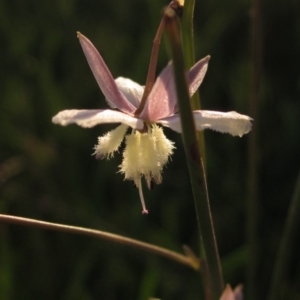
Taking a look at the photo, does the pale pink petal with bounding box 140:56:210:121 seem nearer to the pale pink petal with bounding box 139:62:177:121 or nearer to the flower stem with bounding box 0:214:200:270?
the pale pink petal with bounding box 139:62:177:121

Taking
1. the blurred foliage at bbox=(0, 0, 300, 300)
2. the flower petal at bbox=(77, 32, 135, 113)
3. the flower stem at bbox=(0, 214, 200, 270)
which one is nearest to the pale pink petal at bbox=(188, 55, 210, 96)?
the flower petal at bbox=(77, 32, 135, 113)

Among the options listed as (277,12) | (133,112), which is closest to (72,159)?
(277,12)

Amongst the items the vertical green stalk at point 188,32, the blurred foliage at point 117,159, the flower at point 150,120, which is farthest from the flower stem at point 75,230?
the blurred foliage at point 117,159

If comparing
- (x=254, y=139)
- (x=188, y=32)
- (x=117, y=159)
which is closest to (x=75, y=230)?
(x=188, y=32)

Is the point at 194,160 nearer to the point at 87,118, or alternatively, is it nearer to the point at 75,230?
the point at 87,118

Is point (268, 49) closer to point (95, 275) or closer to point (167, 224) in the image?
point (167, 224)

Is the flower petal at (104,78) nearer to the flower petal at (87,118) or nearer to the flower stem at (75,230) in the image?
the flower petal at (87,118)
